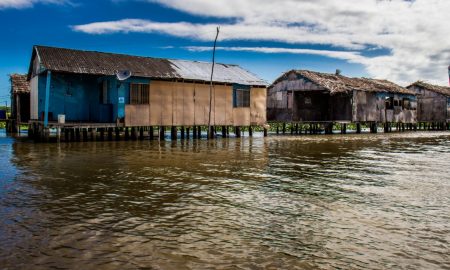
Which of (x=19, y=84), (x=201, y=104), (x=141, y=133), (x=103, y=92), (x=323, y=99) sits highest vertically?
(x=19, y=84)

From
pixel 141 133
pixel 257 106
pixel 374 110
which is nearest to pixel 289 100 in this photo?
pixel 257 106

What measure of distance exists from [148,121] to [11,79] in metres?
14.1

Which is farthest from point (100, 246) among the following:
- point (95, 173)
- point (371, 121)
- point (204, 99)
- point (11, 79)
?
point (371, 121)

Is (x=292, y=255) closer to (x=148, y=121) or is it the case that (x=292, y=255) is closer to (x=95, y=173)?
(x=95, y=173)

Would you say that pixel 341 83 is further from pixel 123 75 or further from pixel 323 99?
pixel 123 75

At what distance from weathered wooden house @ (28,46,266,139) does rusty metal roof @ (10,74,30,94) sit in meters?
3.95

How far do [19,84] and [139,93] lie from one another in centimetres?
1237

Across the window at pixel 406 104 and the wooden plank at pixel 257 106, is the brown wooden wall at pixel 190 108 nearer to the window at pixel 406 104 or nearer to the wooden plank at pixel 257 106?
the wooden plank at pixel 257 106

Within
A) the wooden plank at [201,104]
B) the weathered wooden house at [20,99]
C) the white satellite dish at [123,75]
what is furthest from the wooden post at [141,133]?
the weathered wooden house at [20,99]

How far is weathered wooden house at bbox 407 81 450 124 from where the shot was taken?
4262 centimetres

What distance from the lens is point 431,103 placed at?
43.2 meters

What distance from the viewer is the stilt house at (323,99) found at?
3219 cm

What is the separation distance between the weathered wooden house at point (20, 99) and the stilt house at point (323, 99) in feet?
60.8

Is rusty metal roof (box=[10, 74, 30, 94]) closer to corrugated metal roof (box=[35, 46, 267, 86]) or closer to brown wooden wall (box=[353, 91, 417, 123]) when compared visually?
corrugated metal roof (box=[35, 46, 267, 86])
